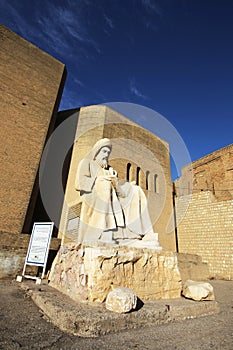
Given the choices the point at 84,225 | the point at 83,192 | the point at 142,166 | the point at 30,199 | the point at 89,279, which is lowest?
the point at 89,279

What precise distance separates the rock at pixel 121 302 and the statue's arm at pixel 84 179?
1568 millimetres

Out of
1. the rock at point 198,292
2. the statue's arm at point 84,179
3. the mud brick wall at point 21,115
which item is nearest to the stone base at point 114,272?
the rock at point 198,292

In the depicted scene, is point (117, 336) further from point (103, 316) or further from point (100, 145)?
point (100, 145)

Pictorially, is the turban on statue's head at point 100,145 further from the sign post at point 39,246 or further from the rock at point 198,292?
the rock at point 198,292

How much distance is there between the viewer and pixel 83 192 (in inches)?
121

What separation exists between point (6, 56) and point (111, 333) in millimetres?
11027

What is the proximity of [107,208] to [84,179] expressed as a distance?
1.94 ft

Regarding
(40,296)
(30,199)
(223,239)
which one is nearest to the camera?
(40,296)

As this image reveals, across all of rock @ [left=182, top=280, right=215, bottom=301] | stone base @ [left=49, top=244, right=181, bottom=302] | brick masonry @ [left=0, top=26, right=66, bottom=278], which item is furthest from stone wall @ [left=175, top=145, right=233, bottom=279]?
brick masonry @ [left=0, top=26, right=66, bottom=278]

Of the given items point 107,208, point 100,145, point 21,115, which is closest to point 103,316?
point 107,208

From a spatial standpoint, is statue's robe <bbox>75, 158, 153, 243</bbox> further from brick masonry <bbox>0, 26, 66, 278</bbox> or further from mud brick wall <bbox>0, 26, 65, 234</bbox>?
mud brick wall <bbox>0, 26, 65, 234</bbox>

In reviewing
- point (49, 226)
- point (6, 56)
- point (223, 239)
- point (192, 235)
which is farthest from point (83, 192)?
point (192, 235)

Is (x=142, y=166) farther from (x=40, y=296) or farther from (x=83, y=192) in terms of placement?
(x=40, y=296)

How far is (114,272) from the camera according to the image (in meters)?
2.22
